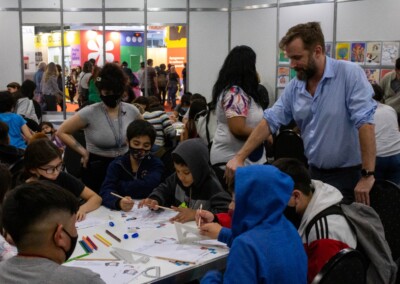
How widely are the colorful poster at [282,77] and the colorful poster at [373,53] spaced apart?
2.12 metres

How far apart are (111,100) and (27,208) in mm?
2466

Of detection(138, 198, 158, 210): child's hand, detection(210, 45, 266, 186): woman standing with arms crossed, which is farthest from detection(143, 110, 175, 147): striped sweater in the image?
detection(138, 198, 158, 210): child's hand

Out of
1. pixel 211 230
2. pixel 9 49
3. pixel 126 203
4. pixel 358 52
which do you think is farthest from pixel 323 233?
pixel 9 49

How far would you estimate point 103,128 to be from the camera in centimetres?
399

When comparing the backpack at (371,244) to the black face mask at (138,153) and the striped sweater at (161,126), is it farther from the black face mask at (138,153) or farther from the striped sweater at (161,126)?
the striped sweater at (161,126)

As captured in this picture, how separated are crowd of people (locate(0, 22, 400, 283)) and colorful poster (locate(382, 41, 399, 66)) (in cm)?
438

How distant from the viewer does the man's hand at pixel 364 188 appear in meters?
2.79

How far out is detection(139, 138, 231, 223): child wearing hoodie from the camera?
3.14 metres

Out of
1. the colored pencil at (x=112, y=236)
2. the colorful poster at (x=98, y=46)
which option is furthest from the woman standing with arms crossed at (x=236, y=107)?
the colorful poster at (x=98, y=46)

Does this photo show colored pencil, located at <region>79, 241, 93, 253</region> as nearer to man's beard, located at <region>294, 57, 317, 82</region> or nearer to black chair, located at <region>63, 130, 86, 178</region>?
man's beard, located at <region>294, 57, 317, 82</region>

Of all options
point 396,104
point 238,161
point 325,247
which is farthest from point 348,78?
point 396,104

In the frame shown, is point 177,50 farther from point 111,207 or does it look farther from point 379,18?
point 111,207

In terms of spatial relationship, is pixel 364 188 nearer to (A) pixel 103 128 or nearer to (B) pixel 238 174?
(B) pixel 238 174

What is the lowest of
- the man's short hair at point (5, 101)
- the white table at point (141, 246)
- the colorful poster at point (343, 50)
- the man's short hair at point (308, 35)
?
the white table at point (141, 246)
